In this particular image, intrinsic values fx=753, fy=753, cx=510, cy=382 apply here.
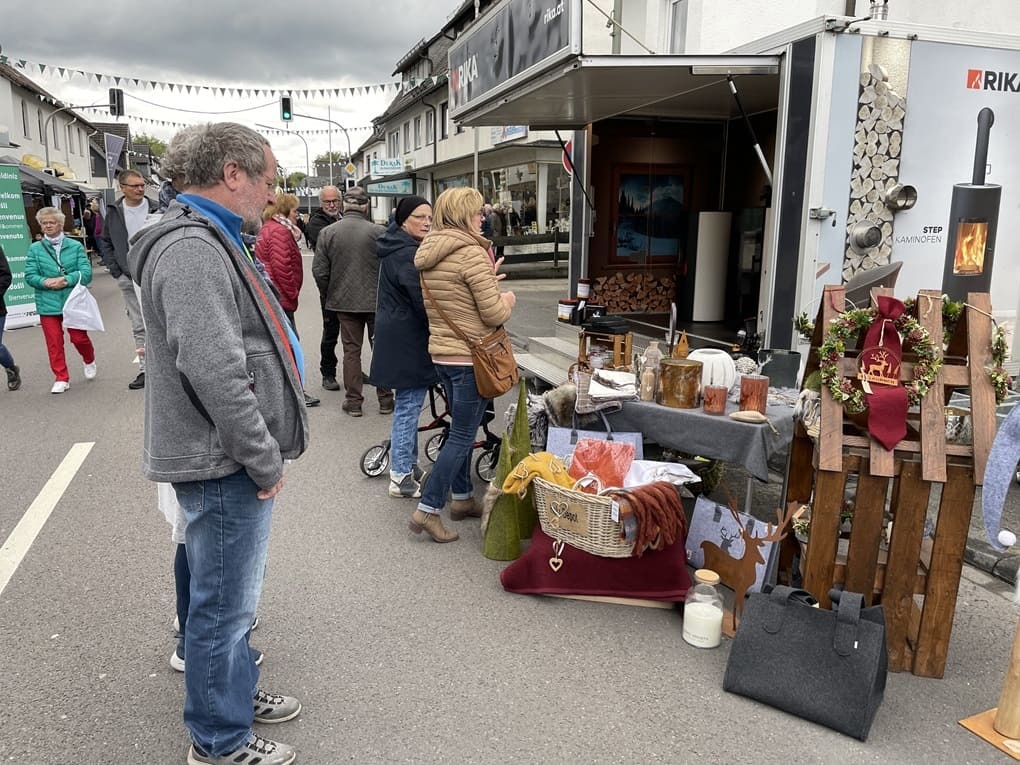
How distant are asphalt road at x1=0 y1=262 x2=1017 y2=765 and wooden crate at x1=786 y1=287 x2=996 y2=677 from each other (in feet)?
0.87

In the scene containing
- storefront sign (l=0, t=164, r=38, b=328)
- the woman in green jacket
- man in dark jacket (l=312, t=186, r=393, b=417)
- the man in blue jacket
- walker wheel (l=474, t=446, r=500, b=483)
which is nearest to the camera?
the man in blue jacket

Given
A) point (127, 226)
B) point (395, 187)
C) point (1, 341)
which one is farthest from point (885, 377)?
point (395, 187)

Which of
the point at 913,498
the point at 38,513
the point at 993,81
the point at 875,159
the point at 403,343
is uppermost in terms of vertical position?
the point at 993,81

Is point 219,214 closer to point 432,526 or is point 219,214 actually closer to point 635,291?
point 432,526

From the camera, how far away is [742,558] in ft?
11.4

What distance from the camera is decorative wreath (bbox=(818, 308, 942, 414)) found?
2.91m

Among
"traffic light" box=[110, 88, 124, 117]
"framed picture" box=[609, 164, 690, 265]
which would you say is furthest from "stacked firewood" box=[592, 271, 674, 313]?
"traffic light" box=[110, 88, 124, 117]

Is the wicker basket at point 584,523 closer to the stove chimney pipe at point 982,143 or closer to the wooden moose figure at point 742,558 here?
the wooden moose figure at point 742,558

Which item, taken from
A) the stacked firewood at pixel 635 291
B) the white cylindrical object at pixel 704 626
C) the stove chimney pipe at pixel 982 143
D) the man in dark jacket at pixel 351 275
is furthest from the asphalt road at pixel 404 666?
the stacked firewood at pixel 635 291

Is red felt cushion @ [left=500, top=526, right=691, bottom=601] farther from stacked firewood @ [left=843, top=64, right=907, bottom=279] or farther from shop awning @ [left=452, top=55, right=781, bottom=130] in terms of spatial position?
shop awning @ [left=452, top=55, right=781, bottom=130]

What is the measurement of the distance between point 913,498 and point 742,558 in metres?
0.81

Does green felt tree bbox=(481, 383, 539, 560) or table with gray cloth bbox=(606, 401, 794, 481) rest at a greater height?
table with gray cloth bbox=(606, 401, 794, 481)

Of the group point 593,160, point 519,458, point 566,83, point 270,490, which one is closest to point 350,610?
point 519,458

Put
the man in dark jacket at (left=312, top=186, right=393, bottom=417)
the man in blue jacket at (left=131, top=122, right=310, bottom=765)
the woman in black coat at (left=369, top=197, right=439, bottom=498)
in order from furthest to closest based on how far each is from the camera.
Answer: the man in dark jacket at (left=312, top=186, right=393, bottom=417), the woman in black coat at (left=369, top=197, right=439, bottom=498), the man in blue jacket at (left=131, top=122, right=310, bottom=765)
